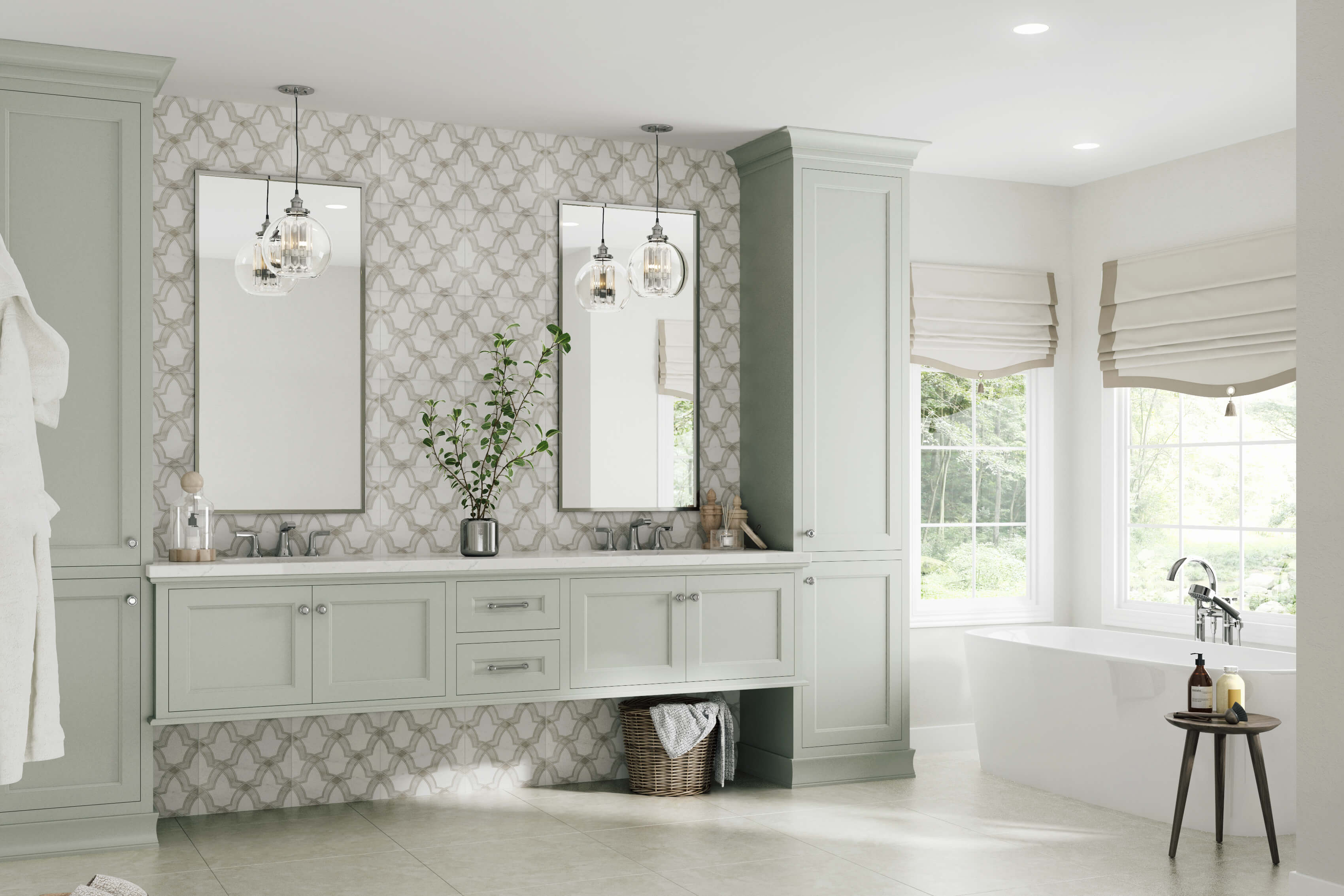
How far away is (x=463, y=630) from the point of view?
445cm

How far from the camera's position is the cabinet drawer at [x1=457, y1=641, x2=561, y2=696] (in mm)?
4465

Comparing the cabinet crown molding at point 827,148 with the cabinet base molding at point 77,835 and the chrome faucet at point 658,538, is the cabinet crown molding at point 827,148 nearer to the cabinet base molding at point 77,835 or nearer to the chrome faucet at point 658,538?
the chrome faucet at point 658,538

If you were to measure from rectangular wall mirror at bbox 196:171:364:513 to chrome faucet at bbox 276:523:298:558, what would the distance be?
3.6 inches

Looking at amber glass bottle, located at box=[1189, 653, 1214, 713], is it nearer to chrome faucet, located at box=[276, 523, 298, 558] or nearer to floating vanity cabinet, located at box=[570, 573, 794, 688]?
floating vanity cabinet, located at box=[570, 573, 794, 688]

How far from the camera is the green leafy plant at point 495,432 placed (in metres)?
4.82

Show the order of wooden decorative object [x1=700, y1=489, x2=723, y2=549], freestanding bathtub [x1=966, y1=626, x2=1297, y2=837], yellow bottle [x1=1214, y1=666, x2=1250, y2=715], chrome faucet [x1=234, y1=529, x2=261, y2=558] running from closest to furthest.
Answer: yellow bottle [x1=1214, y1=666, x2=1250, y2=715]
freestanding bathtub [x1=966, y1=626, x2=1297, y2=837]
chrome faucet [x1=234, y1=529, x2=261, y2=558]
wooden decorative object [x1=700, y1=489, x2=723, y2=549]

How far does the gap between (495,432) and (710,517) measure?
1.01m

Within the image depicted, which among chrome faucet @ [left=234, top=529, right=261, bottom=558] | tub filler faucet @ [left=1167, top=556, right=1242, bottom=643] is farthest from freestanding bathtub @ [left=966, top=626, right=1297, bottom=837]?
chrome faucet @ [left=234, top=529, right=261, bottom=558]

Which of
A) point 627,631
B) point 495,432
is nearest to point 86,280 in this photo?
point 495,432

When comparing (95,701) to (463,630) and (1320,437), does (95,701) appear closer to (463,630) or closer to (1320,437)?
(463,630)

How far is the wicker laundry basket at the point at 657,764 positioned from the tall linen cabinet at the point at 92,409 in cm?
174

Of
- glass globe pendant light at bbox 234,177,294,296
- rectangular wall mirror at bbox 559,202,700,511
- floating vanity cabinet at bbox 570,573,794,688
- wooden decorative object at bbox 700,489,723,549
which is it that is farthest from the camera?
wooden decorative object at bbox 700,489,723,549

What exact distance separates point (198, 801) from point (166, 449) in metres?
1.27

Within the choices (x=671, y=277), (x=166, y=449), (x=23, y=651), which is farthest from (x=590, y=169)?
(x=23, y=651)
